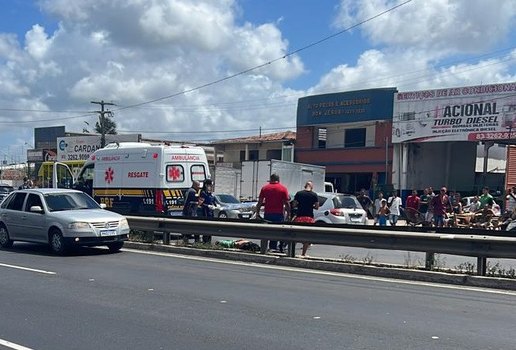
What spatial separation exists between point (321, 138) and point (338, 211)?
80.0ft

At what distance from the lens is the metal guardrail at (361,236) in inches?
382

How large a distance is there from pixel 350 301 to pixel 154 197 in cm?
983

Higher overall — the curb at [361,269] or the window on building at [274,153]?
the window on building at [274,153]

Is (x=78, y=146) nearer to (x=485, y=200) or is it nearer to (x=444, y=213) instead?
(x=444, y=213)

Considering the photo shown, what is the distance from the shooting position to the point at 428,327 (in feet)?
22.1

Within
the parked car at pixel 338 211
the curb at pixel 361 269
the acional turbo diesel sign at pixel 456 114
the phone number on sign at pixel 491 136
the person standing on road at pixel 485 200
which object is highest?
the acional turbo diesel sign at pixel 456 114

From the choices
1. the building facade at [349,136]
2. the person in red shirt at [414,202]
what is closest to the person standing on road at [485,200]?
the person in red shirt at [414,202]

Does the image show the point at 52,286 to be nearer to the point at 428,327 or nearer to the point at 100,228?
the point at 100,228

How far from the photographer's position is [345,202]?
18391mm

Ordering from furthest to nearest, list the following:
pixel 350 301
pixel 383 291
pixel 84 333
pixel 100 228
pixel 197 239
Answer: pixel 197 239 < pixel 100 228 < pixel 383 291 < pixel 350 301 < pixel 84 333

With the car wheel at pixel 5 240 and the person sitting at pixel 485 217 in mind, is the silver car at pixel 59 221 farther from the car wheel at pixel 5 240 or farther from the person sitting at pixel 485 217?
the person sitting at pixel 485 217

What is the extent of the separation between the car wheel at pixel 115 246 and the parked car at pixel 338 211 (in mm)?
6090

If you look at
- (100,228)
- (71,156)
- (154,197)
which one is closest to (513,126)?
(154,197)

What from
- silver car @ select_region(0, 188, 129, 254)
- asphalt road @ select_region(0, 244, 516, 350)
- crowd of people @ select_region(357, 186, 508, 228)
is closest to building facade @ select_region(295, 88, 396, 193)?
crowd of people @ select_region(357, 186, 508, 228)
